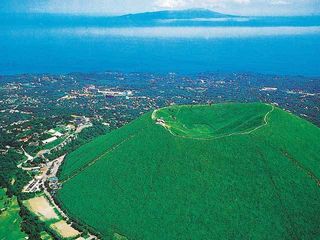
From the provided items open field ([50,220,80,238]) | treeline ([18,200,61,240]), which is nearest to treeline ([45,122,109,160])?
treeline ([18,200,61,240])

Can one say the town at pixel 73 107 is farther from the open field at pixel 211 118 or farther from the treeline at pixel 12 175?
the open field at pixel 211 118

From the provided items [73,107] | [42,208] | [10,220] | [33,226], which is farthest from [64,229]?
[73,107]

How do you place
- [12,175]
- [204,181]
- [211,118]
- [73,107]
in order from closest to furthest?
[204,181] < [12,175] < [211,118] < [73,107]

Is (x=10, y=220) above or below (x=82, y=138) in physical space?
above

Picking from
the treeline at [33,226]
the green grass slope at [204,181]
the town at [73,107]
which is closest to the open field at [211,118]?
the green grass slope at [204,181]

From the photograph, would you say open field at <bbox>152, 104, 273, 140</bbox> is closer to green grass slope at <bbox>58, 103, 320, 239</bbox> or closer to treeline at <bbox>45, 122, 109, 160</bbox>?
green grass slope at <bbox>58, 103, 320, 239</bbox>

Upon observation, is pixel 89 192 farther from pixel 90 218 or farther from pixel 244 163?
pixel 244 163

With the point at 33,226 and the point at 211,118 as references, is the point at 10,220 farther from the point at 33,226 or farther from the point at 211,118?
the point at 211,118

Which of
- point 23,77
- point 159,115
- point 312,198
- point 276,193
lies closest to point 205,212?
point 276,193
